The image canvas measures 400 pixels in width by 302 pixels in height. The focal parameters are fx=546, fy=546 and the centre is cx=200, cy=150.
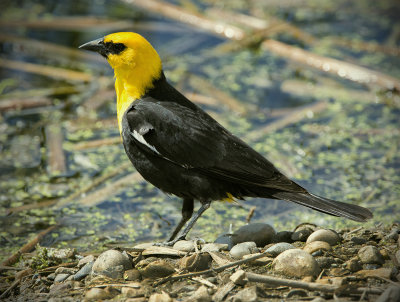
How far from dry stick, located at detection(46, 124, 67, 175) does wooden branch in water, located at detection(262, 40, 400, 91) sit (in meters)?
3.32

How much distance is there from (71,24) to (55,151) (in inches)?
126

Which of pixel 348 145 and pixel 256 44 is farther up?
pixel 256 44

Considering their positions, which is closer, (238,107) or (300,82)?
(238,107)

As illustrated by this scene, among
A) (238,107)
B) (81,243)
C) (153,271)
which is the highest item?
(238,107)

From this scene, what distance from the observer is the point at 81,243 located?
4633 millimetres

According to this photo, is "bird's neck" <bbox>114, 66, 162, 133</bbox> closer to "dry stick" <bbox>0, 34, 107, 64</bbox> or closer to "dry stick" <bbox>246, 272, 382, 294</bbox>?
"dry stick" <bbox>246, 272, 382, 294</bbox>

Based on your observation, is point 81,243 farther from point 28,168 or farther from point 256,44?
point 256,44

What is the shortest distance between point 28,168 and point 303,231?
3110mm

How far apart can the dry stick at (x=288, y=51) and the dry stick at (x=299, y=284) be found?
444 centimetres

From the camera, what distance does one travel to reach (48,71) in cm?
738

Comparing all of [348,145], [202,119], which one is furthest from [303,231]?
[348,145]

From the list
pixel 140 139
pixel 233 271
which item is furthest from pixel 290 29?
pixel 233 271

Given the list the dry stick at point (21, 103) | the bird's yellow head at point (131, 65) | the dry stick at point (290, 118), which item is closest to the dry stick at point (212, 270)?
the bird's yellow head at point (131, 65)

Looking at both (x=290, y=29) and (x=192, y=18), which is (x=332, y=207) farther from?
(x=192, y=18)
